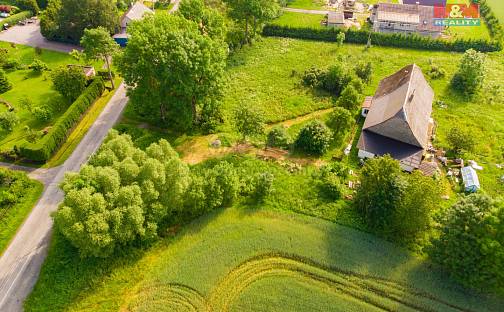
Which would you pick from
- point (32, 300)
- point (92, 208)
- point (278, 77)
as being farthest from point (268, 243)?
point (278, 77)

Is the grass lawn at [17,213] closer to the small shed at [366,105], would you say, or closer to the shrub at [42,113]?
the shrub at [42,113]

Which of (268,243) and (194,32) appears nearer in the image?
(268,243)

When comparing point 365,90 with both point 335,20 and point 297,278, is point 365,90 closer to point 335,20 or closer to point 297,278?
point 335,20

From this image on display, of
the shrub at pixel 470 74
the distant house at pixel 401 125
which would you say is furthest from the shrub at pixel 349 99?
the shrub at pixel 470 74

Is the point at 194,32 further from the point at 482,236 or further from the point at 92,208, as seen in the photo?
the point at 482,236

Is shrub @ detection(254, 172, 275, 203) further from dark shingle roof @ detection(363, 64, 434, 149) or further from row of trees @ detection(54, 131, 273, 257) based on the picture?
dark shingle roof @ detection(363, 64, 434, 149)

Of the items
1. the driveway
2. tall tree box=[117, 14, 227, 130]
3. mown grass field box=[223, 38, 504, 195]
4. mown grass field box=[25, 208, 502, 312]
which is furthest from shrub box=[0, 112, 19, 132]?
mown grass field box=[223, 38, 504, 195]
